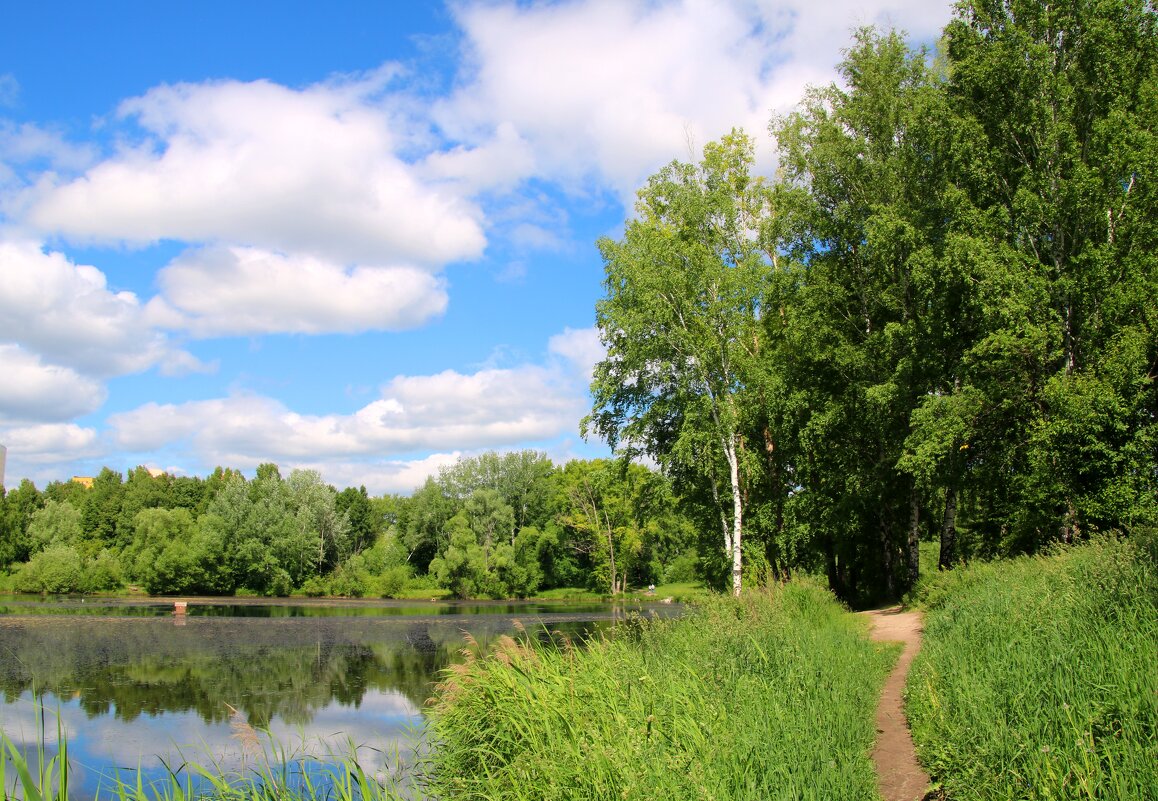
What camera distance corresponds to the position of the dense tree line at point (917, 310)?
17812 mm

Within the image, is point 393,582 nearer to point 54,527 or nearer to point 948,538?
point 54,527

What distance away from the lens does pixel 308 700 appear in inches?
690

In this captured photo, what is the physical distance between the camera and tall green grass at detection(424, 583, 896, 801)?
5.70 meters

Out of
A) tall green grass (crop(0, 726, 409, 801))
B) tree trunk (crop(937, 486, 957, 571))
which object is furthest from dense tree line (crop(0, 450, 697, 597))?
tall green grass (crop(0, 726, 409, 801))

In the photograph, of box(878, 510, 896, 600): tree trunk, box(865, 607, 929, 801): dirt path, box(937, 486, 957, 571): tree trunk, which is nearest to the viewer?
box(865, 607, 929, 801): dirt path

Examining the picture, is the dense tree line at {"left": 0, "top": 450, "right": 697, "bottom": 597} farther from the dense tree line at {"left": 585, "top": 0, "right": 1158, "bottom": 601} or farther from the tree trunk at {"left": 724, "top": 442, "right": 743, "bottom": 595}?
the tree trunk at {"left": 724, "top": 442, "right": 743, "bottom": 595}

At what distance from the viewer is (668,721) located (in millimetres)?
6762

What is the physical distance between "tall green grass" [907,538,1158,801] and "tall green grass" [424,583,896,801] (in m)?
0.78

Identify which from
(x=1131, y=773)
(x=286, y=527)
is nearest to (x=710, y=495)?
(x=1131, y=773)

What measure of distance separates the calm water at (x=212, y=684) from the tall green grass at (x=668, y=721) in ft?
3.50

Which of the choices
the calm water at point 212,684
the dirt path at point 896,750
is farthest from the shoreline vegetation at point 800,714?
the calm water at point 212,684

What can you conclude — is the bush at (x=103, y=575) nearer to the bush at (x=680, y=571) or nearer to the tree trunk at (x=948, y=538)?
the bush at (x=680, y=571)

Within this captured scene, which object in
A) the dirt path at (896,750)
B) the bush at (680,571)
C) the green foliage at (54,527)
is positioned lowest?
the bush at (680,571)

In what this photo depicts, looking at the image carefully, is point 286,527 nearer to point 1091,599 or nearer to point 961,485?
point 961,485
